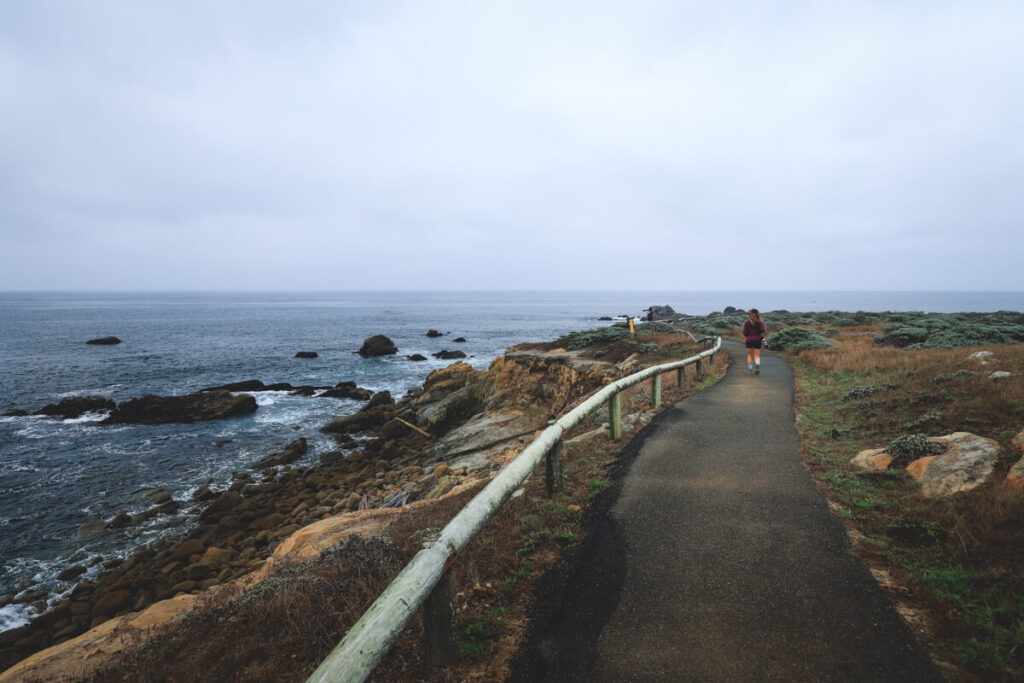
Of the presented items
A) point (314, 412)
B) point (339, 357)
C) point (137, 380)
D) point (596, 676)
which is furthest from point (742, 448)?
point (339, 357)

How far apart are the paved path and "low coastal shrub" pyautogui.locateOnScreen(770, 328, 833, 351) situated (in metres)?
18.0

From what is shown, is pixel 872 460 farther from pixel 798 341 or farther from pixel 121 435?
pixel 121 435

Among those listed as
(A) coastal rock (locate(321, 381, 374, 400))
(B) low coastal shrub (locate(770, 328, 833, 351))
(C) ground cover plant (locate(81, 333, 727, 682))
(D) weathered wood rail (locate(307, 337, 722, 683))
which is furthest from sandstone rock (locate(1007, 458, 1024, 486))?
(A) coastal rock (locate(321, 381, 374, 400))

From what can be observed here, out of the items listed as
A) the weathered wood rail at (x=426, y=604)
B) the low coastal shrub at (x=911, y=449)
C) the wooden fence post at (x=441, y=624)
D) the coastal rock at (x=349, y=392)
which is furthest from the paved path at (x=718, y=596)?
the coastal rock at (x=349, y=392)

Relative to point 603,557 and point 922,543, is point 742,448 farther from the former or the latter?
point 603,557

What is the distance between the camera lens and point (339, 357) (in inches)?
1767

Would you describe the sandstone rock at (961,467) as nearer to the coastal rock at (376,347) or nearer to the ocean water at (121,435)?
the ocean water at (121,435)

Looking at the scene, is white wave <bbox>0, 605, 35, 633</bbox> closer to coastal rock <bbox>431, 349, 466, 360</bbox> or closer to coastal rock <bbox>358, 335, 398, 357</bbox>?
coastal rock <bbox>431, 349, 466, 360</bbox>

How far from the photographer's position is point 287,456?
1761 centimetres

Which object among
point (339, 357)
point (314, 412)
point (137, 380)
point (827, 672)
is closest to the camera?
point (827, 672)

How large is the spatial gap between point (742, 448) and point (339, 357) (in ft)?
143

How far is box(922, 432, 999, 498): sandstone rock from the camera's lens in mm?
4590

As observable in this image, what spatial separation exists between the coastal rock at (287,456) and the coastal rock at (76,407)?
1463cm

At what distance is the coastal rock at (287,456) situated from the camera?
17016 millimetres
